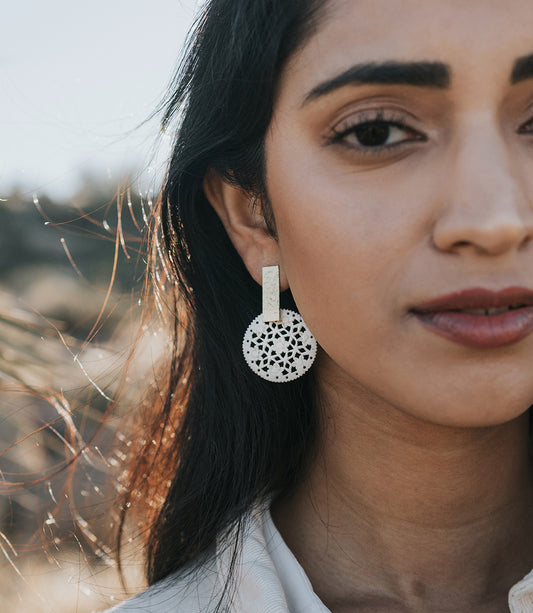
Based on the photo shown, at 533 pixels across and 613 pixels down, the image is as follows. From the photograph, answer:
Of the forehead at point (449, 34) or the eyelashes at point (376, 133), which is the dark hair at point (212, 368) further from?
the forehead at point (449, 34)

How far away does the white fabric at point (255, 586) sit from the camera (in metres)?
2.01

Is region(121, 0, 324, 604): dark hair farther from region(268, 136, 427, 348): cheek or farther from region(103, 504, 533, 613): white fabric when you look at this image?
region(268, 136, 427, 348): cheek

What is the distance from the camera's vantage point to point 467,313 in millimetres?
1725

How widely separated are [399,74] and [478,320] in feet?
1.82

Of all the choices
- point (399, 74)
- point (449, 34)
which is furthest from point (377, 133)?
point (449, 34)

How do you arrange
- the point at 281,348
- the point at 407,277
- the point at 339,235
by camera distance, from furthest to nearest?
the point at 281,348
the point at 339,235
the point at 407,277

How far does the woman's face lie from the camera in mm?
1687

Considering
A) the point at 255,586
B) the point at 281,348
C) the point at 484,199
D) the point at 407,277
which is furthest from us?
the point at 281,348

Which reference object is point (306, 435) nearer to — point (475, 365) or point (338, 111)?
point (475, 365)

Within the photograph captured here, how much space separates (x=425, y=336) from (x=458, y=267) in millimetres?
173

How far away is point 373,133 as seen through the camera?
1.91m

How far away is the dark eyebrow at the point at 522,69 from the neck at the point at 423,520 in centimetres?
85

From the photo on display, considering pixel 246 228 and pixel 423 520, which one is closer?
pixel 423 520

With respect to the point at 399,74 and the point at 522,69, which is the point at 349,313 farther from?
the point at 522,69
